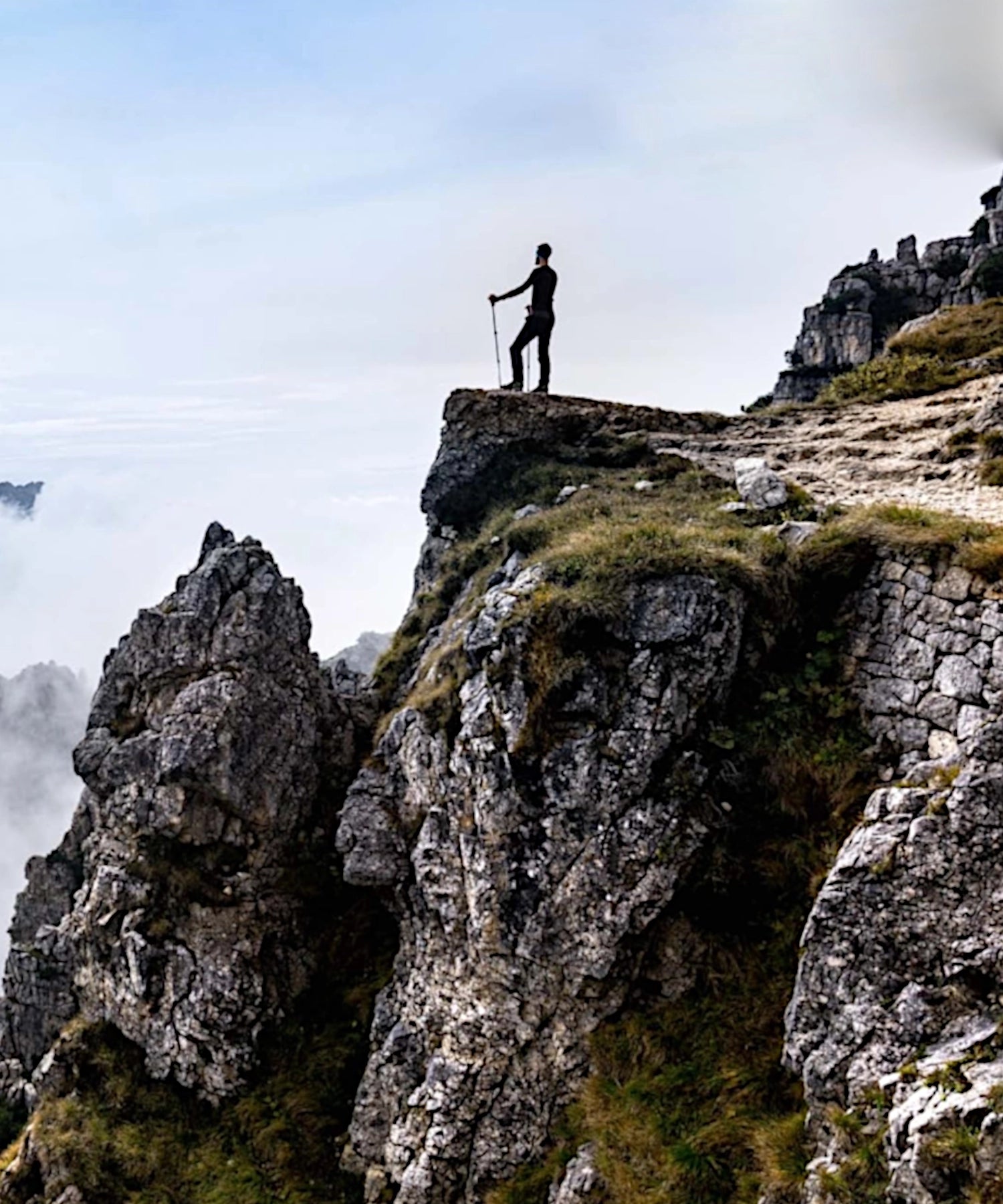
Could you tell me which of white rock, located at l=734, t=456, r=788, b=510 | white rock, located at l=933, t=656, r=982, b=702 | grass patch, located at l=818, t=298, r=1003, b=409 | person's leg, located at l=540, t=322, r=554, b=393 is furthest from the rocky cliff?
person's leg, located at l=540, t=322, r=554, b=393

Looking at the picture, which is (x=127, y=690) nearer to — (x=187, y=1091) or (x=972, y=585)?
(x=187, y=1091)

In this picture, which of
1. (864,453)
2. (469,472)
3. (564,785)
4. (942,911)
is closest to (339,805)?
(564,785)

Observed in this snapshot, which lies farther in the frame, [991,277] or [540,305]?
[991,277]

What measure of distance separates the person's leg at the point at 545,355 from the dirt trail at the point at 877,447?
4.27 meters

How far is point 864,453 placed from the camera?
2159cm

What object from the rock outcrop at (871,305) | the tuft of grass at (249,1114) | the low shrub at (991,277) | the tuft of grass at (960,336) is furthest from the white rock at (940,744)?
the rock outcrop at (871,305)

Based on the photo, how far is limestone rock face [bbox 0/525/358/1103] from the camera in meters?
18.2

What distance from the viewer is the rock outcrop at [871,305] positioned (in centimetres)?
7588

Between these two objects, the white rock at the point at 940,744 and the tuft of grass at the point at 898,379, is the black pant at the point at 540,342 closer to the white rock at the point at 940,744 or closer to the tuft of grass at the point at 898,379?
the tuft of grass at the point at 898,379

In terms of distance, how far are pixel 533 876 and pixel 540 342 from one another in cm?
1764

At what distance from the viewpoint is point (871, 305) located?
79500 millimetres

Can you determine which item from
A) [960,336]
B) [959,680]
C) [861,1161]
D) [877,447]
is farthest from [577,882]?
[960,336]

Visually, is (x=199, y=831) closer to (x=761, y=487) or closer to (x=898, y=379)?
(x=761, y=487)

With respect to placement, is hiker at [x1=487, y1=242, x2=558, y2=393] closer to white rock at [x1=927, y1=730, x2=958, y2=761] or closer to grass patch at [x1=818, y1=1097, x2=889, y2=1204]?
white rock at [x1=927, y1=730, x2=958, y2=761]
